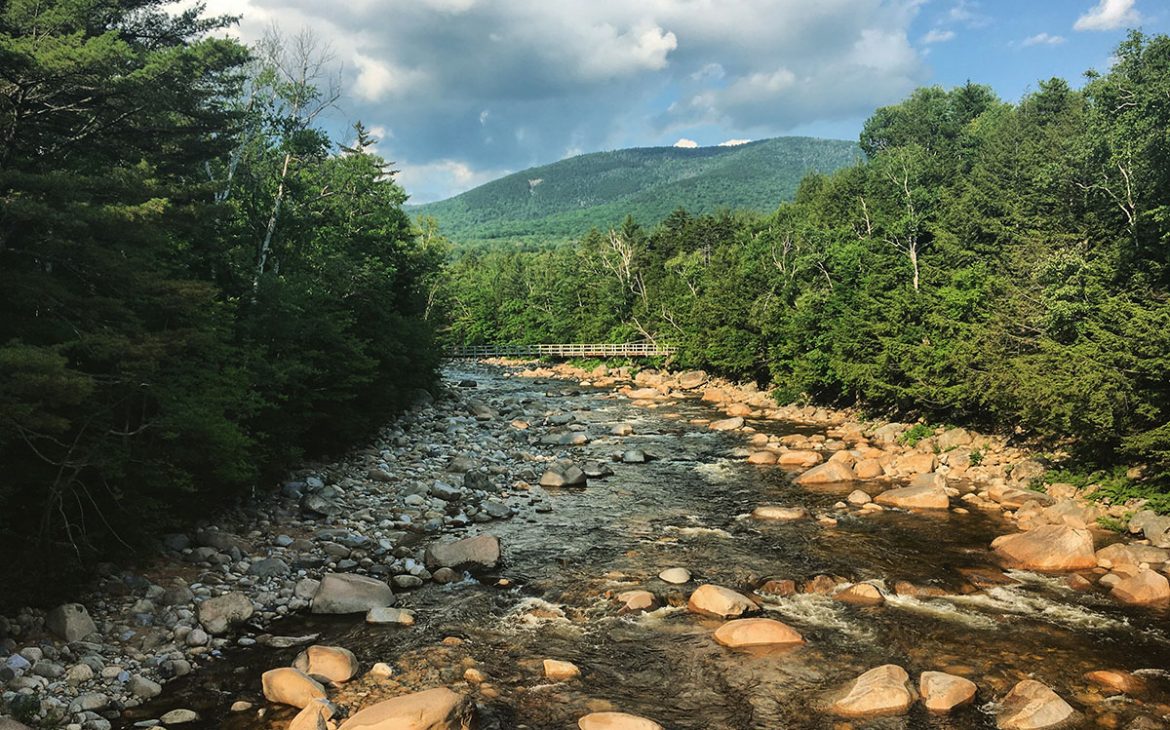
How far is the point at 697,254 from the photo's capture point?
61.8m

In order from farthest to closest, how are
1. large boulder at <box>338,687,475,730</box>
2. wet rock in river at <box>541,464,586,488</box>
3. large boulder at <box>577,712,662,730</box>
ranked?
wet rock in river at <box>541,464,586,488</box> < large boulder at <box>577,712,662,730</box> < large boulder at <box>338,687,475,730</box>

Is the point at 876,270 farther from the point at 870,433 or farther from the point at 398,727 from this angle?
the point at 398,727

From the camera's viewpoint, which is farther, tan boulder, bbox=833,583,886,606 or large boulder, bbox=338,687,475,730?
tan boulder, bbox=833,583,886,606

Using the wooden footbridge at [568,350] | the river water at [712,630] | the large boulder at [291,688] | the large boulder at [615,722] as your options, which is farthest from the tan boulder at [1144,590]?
the wooden footbridge at [568,350]

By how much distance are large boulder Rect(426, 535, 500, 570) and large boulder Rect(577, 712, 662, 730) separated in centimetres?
593

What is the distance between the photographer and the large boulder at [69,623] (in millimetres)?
9805

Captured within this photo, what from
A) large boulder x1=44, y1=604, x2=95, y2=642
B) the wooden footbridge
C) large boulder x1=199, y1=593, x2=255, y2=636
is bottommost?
large boulder x1=199, y1=593, x2=255, y2=636

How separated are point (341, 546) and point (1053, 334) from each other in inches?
803

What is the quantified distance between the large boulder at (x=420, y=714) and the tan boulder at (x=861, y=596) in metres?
7.37

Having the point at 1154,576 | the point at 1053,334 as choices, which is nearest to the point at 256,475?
the point at 1154,576

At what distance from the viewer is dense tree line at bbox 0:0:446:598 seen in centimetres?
985

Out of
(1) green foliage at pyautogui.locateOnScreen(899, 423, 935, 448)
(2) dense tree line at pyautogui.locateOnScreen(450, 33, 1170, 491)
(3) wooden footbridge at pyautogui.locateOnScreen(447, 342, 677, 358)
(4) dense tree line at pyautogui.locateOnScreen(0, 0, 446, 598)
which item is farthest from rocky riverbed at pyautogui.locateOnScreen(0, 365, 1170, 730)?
(3) wooden footbridge at pyautogui.locateOnScreen(447, 342, 677, 358)

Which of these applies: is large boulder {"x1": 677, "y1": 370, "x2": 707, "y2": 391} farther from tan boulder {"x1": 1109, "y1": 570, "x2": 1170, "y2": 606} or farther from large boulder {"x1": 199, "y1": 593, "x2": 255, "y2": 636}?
large boulder {"x1": 199, "y1": 593, "x2": 255, "y2": 636}

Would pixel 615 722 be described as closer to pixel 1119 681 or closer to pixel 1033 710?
pixel 1033 710
